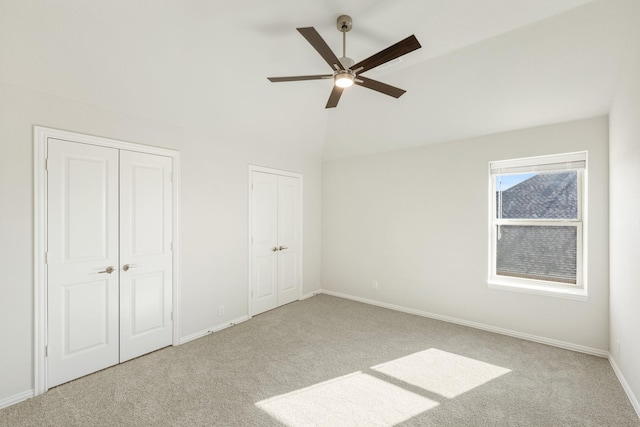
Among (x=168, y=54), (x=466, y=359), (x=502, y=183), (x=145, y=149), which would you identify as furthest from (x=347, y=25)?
(x=466, y=359)

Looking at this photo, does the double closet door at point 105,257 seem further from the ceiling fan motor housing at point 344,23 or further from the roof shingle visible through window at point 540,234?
the roof shingle visible through window at point 540,234

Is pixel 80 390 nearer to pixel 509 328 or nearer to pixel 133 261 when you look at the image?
pixel 133 261

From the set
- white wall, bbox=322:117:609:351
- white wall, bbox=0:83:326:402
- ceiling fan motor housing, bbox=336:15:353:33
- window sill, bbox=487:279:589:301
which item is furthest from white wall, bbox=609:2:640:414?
white wall, bbox=0:83:326:402

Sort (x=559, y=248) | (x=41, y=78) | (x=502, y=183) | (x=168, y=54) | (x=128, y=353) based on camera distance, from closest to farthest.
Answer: (x=41, y=78) → (x=168, y=54) → (x=128, y=353) → (x=559, y=248) → (x=502, y=183)

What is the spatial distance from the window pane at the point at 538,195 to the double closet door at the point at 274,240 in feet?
9.90

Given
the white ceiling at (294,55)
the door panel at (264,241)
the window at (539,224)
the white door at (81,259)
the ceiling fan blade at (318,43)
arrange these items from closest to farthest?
the ceiling fan blade at (318,43)
the white ceiling at (294,55)
the white door at (81,259)
the window at (539,224)
the door panel at (264,241)

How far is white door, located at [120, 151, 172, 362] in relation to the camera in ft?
9.45

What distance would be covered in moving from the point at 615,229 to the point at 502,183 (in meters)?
1.23

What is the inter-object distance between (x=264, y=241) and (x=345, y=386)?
2.41 m

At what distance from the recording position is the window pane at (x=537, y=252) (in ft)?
10.9

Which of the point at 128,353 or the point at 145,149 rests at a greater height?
the point at 145,149

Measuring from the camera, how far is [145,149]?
9.91 feet

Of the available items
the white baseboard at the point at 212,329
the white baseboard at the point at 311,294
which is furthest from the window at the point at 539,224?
the white baseboard at the point at 212,329

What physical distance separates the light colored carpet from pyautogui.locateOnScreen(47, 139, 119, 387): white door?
22 centimetres
